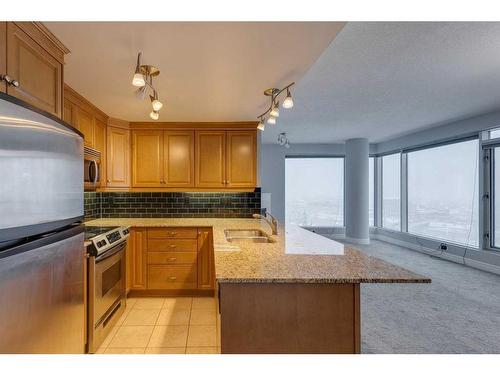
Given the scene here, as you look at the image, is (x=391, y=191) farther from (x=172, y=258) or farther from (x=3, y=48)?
(x=3, y=48)

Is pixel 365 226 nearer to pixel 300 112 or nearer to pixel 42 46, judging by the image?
pixel 300 112

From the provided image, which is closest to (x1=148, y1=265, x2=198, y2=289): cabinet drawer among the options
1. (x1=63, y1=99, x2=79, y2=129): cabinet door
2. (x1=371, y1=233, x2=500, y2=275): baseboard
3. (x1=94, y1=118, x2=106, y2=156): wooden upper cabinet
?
(x1=94, y1=118, x2=106, y2=156): wooden upper cabinet

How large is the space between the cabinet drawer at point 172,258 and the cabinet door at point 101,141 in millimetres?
1078

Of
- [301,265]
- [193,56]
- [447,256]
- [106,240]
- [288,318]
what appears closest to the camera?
[288,318]

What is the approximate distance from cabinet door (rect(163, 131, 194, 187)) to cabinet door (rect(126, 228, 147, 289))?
2.54 feet

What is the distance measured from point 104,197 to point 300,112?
3.18 meters

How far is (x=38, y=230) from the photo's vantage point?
103cm

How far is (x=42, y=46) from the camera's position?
1.48 meters

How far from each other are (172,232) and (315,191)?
190 inches

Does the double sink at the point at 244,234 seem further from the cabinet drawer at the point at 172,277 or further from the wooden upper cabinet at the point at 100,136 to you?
the wooden upper cabinet at the point at 100,136

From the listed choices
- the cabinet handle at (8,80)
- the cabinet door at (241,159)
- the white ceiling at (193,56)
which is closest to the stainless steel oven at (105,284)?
the cabinet handle at (8,80)

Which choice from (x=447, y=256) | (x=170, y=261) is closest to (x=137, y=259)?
(x=170, y=261)

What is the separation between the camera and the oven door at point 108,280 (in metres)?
2.07

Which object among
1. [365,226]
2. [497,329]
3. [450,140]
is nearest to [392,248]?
[365,226]
